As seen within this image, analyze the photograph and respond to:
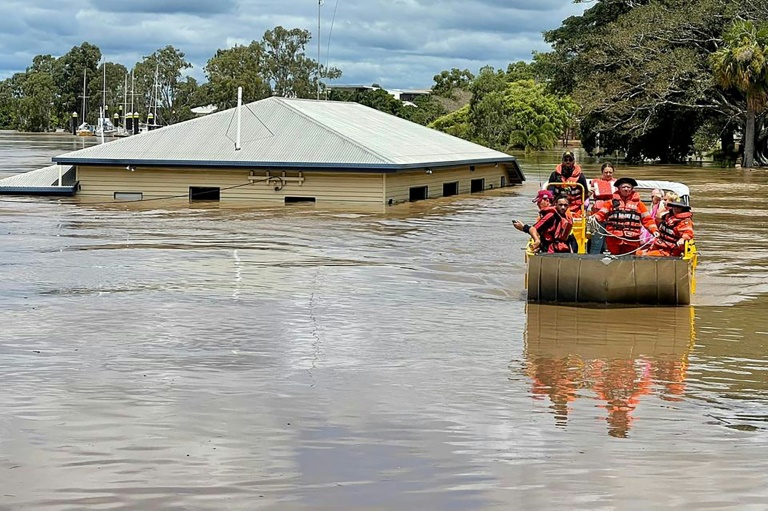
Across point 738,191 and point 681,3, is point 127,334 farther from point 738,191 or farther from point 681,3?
point 681,3

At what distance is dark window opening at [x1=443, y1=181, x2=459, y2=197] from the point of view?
121ft

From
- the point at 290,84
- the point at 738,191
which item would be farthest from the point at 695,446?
the point at 290,84

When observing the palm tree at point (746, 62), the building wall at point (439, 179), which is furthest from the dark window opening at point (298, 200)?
the palm tree at point (746, 62)

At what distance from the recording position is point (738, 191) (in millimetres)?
39031

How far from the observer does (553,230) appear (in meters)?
14.0

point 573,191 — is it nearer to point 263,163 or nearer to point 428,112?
point 263,163

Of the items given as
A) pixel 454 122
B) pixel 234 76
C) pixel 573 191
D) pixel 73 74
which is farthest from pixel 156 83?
pixel 573 191

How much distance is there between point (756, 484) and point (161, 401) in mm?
4192

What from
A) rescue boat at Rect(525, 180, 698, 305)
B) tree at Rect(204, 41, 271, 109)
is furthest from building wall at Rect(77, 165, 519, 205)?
tree at Rect(204, 41, 271, 109)

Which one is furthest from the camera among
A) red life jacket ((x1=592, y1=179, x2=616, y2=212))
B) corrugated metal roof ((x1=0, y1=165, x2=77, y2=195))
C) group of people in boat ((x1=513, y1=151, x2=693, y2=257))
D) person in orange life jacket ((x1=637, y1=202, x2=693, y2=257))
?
corrugated metal roof ((x1=0, y1=165, x2=77, y2=195))

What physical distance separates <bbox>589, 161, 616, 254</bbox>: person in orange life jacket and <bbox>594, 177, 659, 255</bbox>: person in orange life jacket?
0.09m

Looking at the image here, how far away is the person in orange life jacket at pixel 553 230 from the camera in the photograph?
45.7ft

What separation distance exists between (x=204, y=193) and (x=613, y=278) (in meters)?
21.0

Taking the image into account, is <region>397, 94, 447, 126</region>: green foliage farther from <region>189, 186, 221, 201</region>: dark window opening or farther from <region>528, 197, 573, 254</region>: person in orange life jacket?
<region>528, 197, 573, 254</region>: person in orange life jacket
